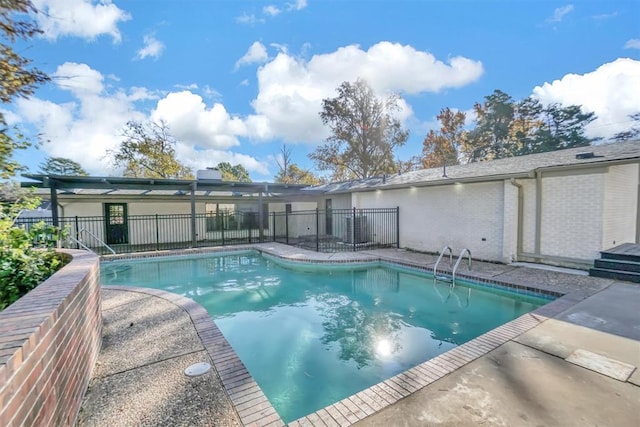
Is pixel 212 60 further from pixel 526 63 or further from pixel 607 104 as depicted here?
pixel 607 104

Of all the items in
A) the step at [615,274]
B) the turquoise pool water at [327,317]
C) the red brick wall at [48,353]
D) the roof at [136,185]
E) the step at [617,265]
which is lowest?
the turquoise pool water at [327,317]

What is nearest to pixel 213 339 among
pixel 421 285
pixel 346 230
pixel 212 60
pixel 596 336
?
pixel 596 336

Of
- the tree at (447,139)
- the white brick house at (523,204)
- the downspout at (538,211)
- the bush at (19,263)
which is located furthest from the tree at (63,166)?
the downspout at (538,211)

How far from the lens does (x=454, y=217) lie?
9891 millimetres

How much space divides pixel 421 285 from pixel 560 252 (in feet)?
12.8

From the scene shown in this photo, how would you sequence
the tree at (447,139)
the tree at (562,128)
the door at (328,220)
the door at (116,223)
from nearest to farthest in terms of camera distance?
the door at (116,223) < the door at (328,220) < the tree at (562,128) < the tree at (447,139)

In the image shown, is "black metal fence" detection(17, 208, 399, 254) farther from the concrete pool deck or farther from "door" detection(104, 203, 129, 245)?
the concrete pool deck

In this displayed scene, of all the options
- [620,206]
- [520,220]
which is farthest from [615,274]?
[620,206]

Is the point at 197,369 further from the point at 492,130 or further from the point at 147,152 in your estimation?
the point at 492,130

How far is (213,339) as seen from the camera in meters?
3.73

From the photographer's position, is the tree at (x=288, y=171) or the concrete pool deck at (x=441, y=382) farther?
the tree at (x=288, y=171)

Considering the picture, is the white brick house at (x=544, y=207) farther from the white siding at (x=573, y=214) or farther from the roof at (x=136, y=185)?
the roof at (x=136, y=185)

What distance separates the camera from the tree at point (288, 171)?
3078cm

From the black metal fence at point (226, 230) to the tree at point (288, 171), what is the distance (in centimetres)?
1413
